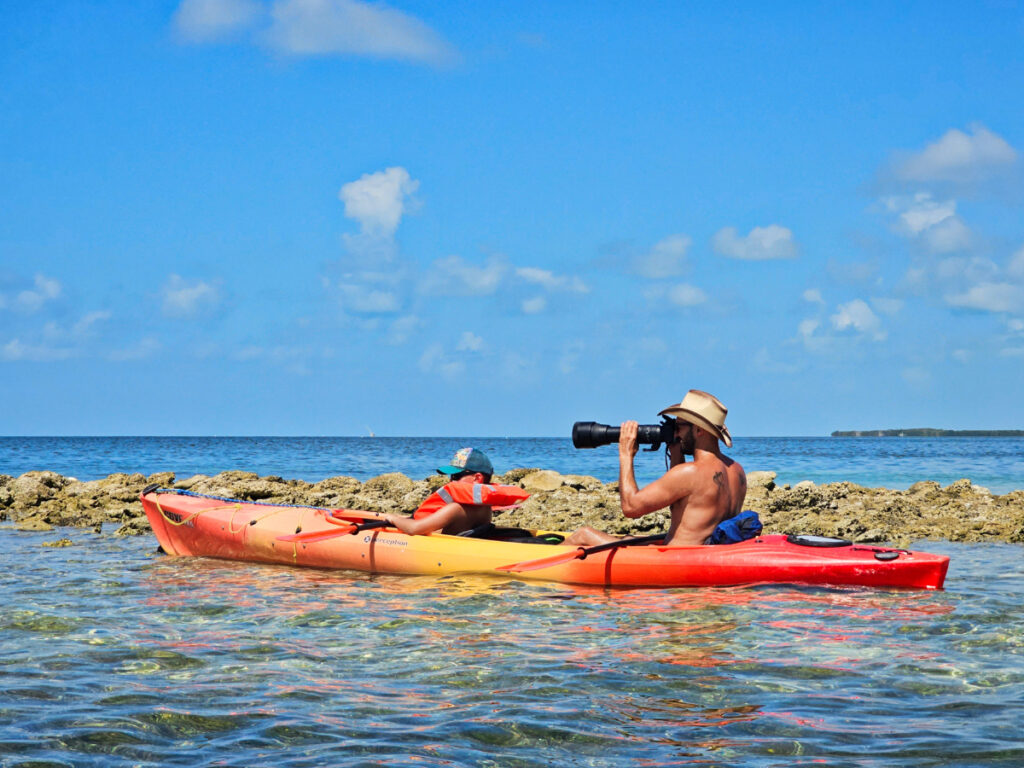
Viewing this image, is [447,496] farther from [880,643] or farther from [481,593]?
[880,643]

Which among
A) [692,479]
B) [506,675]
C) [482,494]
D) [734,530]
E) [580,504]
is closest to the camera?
[506,675]

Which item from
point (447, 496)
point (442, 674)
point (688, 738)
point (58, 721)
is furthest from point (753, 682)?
point (447, 496)

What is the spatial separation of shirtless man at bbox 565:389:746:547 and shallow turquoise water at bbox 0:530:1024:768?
66 centimetres

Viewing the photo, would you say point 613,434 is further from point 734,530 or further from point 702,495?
point 734,530

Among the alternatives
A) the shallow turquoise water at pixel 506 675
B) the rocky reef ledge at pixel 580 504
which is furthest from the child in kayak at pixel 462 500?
the rocky reef ledge at pixel 580 504

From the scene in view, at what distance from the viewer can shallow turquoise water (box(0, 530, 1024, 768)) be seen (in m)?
4.31

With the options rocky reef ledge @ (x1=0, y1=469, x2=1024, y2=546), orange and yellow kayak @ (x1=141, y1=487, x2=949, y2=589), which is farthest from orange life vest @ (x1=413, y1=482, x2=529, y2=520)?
rocky reef ledge @ (x1=0, y1=469, x2=1024, y2=546)

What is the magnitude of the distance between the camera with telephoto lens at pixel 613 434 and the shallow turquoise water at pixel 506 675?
125cm

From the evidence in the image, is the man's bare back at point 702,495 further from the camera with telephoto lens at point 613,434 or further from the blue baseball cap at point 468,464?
the blue baseball cap at point 468,464

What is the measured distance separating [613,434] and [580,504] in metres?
6.18

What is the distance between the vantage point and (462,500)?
9.54m

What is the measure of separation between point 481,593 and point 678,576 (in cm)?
164

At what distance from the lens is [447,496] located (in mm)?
9672

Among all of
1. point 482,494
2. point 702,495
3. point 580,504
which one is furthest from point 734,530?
point 580,504
